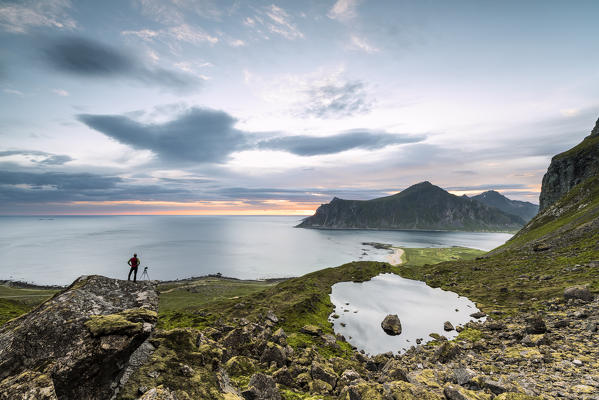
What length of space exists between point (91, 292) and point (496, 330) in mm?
40641

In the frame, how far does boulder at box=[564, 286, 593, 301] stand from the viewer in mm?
28712

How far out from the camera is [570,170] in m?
143

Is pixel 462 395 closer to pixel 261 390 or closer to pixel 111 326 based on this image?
pixel 261 390

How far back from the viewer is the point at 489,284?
54.8 meters

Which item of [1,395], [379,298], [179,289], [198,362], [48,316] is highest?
[48,316]

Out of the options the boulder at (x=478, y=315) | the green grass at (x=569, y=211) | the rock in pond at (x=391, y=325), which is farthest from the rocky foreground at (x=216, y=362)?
the green grass at (x=569, y=211)

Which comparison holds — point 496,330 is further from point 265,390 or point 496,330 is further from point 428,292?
point 265,390

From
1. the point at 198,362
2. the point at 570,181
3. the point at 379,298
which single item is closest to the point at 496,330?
the point at 379,298

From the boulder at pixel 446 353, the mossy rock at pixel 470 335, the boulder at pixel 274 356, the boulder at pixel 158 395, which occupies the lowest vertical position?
the mossy rock at pixel 470 335

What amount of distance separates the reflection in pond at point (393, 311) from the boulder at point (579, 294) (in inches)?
481

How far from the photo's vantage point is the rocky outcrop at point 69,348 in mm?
8008

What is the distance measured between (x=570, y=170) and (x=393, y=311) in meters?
181

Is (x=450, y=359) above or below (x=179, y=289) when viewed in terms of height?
above

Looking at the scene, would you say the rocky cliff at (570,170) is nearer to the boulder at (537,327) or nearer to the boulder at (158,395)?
the boulder at (537,327)
